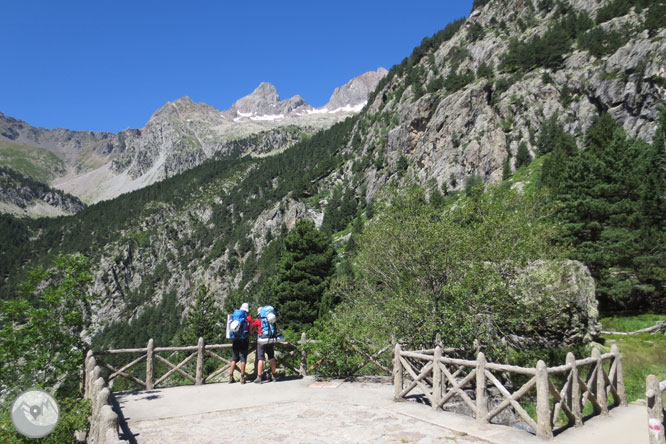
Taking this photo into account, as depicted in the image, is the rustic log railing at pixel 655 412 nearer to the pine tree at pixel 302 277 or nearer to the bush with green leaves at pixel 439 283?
the bush with green leaves at pixel 439 283

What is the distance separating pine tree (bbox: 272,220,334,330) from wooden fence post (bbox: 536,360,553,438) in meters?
29.2

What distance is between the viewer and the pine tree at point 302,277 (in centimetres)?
3650

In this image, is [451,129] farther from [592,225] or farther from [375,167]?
[592,225]

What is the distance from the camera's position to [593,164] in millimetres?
30734

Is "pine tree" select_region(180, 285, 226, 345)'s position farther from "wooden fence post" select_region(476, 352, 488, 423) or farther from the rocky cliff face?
the rocky cliff face

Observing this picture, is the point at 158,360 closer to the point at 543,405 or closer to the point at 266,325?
the point at 266,325

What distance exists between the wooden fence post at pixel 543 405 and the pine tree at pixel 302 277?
1148 inches

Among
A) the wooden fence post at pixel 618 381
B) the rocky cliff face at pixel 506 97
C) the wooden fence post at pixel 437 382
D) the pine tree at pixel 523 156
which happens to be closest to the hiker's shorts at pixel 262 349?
the wooden fence post at pixel 437 382

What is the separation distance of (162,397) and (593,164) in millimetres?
34873

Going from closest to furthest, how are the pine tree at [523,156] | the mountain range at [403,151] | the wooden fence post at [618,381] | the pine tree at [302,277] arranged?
the wooden fence post at [618,381] < the pine tree at [302,277] < the pine tree at [523,156] < the mountain range at [403,151]

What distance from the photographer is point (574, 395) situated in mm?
8492

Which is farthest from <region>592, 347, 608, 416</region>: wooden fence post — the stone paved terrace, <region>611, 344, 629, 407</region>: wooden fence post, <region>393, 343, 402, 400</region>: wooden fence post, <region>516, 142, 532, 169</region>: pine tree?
<region>516, 142, 532, 169</region>: pine tree

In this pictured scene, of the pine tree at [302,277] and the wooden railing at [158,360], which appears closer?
the wooden railing at [158,360]

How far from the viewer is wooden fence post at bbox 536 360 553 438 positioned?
25.3ft
